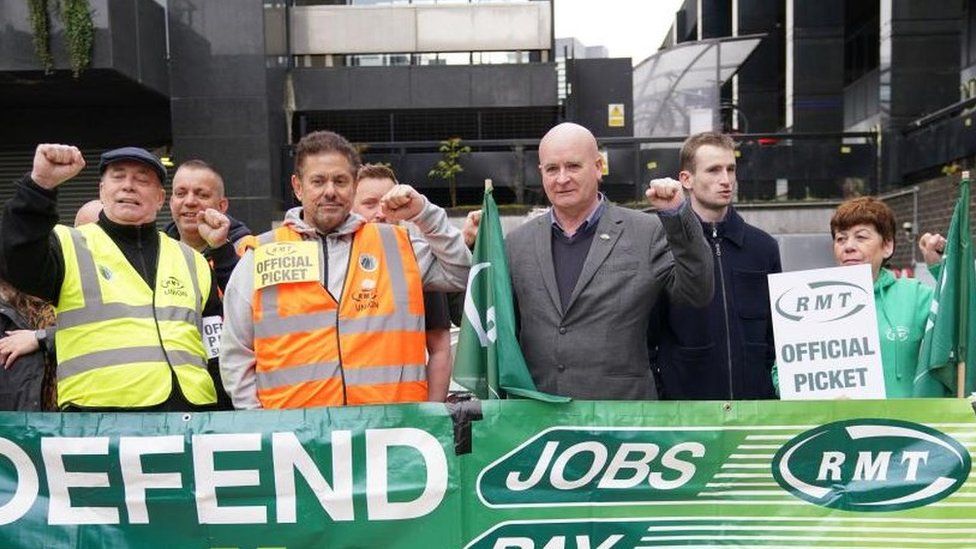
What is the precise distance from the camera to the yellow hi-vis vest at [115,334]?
10.5 ft

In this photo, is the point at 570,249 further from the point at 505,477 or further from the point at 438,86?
the point at 438,86

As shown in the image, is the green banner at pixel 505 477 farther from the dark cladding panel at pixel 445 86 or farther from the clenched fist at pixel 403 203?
the dark cladding panel at pixel 445 86

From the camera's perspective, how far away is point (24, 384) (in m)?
3.92

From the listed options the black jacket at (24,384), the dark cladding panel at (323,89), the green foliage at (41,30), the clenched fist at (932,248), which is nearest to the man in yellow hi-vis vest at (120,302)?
the black jacket at (24,384)

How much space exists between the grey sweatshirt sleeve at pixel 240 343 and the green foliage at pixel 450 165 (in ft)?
39.8

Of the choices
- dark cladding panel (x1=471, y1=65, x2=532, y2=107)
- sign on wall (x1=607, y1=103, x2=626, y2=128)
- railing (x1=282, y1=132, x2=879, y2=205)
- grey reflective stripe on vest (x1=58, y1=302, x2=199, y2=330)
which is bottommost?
grey reflective stripe on vest (x1=58, y1=302, x2=199, y2=330)

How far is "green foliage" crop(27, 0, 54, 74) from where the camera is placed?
1355 centimetres

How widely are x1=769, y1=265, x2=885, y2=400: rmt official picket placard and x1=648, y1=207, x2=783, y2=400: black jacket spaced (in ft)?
1.50

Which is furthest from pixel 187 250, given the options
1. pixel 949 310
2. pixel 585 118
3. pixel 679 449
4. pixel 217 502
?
pixel 585 118

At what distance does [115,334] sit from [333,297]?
90 centimetres

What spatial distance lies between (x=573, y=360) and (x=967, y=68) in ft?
71.4

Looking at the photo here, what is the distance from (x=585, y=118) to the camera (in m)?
19.7

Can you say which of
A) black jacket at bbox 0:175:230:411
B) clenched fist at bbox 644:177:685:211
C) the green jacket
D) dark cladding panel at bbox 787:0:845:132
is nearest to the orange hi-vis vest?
black jacket at bbox 0:175:230:411

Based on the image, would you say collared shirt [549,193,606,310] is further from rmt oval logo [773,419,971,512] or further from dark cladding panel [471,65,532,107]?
dark cladding panel [471,65,532,107]
